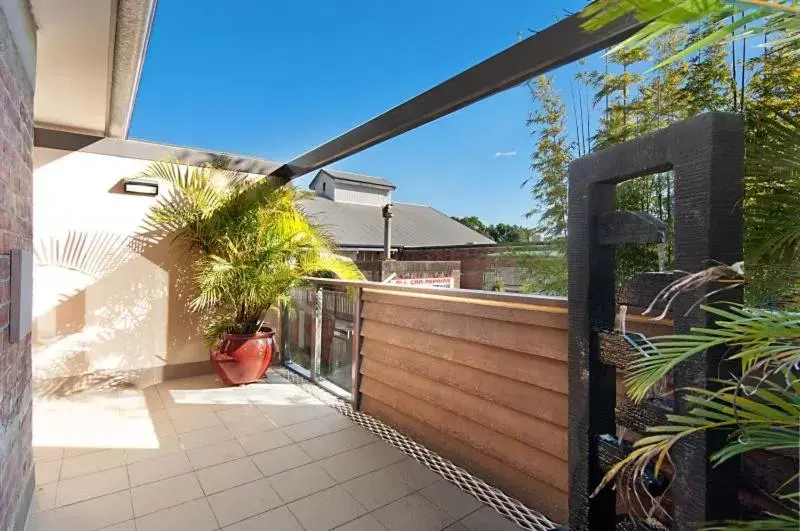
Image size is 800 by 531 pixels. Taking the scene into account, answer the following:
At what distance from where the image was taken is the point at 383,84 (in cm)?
659

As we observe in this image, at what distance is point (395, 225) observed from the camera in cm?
1413

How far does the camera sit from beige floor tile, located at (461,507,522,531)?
201cm

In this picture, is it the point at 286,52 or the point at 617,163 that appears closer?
the point at 617,163

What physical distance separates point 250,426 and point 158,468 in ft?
2.47

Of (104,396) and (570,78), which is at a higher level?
(570,78)

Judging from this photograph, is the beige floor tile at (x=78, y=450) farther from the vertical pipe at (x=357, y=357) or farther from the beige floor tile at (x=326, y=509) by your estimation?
the vertical pipe at (x=357, y=357)

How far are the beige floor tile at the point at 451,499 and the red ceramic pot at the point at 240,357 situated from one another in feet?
8.20

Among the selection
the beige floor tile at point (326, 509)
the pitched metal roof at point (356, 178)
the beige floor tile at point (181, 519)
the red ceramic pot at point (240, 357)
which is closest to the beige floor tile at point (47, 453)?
the beige floor tile at point (181, 519)

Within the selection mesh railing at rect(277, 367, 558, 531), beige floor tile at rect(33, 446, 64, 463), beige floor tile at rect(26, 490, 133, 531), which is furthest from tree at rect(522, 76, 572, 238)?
beige floor tile at rect(33, 446, 64, 463)

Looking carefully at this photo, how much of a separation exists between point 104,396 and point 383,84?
5.75 metres

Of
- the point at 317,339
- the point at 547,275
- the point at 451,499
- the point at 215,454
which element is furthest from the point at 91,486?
the point at 547,275

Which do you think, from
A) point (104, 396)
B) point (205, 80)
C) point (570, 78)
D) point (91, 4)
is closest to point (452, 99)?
point (570, 78)

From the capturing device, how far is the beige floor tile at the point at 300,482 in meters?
2.33

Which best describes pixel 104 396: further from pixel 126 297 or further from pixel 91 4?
pixel 91 4
